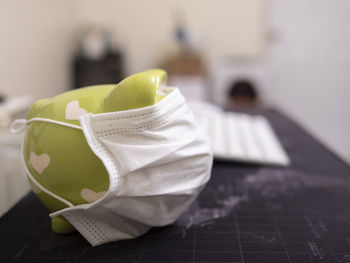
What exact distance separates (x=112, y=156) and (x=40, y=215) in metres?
0.33

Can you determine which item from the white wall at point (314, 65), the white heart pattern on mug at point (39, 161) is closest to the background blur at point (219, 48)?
the white wall at point (314, 65)

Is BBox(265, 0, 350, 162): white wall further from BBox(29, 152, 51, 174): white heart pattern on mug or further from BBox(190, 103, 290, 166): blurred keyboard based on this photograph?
BBox(29, 152, 51, 174): white heart pattern on mug

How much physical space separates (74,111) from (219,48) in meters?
3.46

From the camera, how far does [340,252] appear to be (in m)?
0.73

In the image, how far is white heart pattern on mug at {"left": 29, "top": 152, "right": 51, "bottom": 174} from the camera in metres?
0.73

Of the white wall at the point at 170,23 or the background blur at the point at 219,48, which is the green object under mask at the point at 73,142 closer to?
the background blur at the point at 219,48

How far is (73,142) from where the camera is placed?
0.71 m

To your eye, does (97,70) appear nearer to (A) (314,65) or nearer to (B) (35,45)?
(B) (35,45)

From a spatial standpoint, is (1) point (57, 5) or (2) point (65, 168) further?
(1) point (57, 5)

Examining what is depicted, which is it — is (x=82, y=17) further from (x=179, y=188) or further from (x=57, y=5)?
(x=179, y=188)

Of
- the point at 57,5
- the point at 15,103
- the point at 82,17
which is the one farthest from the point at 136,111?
the point at 82,17

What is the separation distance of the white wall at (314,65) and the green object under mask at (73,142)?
3.24 metres

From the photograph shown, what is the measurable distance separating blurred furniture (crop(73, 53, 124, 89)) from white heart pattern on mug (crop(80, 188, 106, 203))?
313 centimetres

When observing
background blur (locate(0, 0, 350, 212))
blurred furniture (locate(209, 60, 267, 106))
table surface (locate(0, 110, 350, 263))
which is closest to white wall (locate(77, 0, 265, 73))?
background blur (locate(0, 0, 350, 212))
